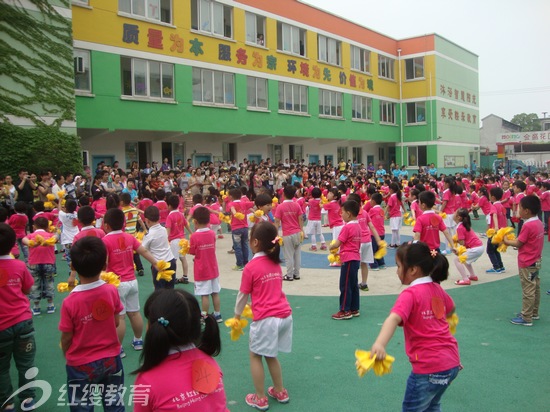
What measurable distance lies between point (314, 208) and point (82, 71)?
39.7 ft

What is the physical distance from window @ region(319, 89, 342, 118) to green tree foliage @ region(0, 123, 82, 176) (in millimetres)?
17202

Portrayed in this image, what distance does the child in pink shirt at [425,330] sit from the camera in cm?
331

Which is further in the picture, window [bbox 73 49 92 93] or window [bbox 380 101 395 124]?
window [bbox 380 101 395 124]

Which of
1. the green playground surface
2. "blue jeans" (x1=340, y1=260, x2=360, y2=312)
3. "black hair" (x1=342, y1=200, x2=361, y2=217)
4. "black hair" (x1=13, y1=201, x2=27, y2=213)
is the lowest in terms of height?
the green playground surface

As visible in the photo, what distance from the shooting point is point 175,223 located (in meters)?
8.80

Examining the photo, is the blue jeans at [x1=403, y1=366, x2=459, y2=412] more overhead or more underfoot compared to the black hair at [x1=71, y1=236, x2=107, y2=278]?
more underfoot

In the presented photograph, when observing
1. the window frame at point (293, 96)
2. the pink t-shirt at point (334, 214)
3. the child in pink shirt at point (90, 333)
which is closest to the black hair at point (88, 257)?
the child in pink shirt at point (90, 333)

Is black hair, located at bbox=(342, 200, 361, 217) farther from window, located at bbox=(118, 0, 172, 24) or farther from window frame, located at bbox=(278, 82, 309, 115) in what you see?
window frame, located at bbox=(278, 82, 309, 115)

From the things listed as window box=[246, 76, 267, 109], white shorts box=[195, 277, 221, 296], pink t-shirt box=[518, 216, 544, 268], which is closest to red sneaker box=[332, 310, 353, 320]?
white shorts box=[195, 277, 221, 296]

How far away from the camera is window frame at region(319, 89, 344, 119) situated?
30812mm

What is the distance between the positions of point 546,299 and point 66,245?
9.22 meters

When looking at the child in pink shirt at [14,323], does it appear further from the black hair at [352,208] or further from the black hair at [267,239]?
the black hair at [352,208]

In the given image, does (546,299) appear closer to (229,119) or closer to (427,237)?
(427,237)

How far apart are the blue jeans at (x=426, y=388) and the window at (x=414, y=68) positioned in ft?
126
